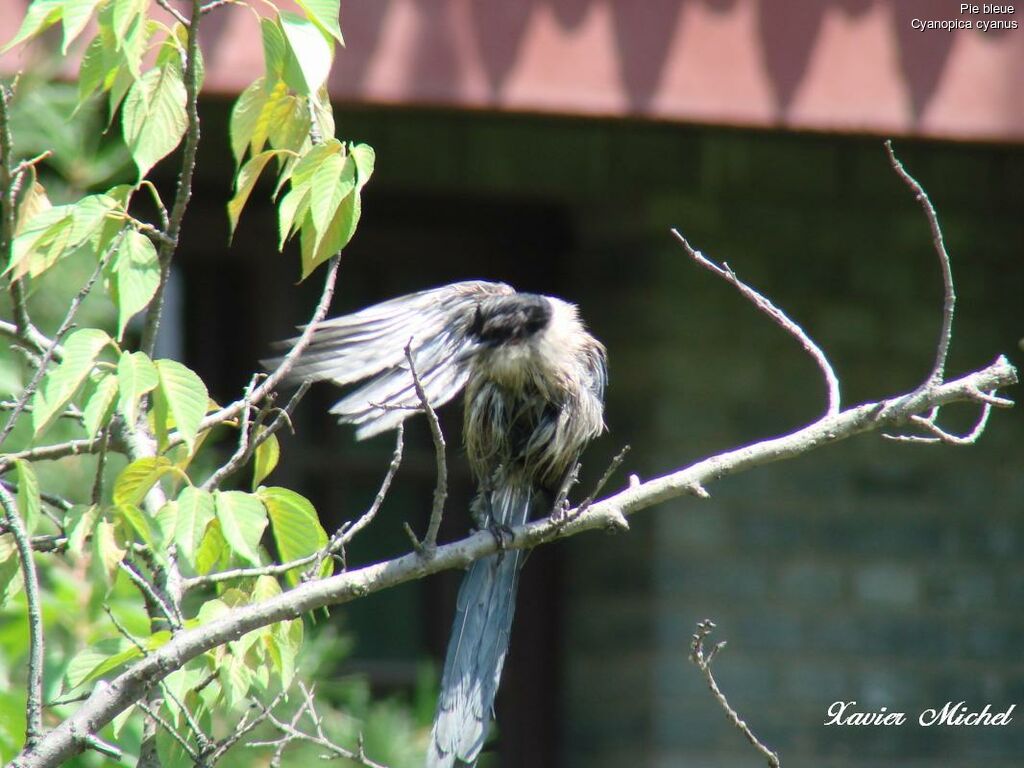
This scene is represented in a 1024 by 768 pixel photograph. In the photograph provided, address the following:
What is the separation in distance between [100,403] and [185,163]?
383 mm

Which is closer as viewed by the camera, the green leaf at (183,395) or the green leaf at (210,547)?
the green leaf at (183,395)

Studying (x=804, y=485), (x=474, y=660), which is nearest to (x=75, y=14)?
(x=474, y=660)

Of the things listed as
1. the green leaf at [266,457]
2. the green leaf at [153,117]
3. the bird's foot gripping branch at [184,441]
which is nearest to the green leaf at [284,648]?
the bird's foot gripping branch at [184,441]

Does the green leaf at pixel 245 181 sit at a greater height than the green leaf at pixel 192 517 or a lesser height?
greater

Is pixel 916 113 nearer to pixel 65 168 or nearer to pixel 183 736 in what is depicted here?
pixel 65 168

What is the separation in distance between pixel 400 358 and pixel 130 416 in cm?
96

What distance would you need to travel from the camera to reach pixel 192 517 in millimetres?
1413

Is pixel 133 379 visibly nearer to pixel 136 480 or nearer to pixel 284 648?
pixel 136 480

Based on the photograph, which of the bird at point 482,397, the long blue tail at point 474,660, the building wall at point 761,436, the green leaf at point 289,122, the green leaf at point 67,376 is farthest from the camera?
the building wall at point 761,436

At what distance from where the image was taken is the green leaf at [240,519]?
56.0 inches

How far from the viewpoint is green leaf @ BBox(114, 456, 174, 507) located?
1446 mm

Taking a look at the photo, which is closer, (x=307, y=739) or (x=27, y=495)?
(x=27, y=495)

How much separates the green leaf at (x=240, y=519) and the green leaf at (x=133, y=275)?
0.21m

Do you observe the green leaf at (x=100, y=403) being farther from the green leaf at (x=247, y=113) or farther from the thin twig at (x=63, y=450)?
the green leaf at (x=247, y=113)
